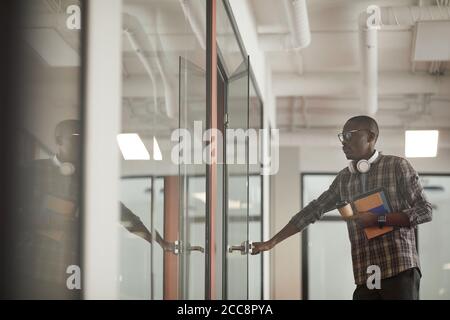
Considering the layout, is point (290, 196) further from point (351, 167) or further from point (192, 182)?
point (192, 182)

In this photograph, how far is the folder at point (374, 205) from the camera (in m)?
3.65

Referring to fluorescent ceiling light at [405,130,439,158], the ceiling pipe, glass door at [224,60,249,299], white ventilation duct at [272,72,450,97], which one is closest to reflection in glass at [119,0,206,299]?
glass door at [224,60,249,299]

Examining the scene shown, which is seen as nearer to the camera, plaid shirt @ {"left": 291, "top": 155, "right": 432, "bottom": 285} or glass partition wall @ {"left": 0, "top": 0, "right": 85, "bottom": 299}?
glass partition wall @ {"left": 0, "top": 0, "right": 85, "bottom": 299}

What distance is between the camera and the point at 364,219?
3.74 m

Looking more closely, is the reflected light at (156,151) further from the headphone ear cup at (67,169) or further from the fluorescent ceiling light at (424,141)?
the fluorescent ceiling light at (424,141)

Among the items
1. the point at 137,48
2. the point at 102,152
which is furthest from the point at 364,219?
the point at 102,152

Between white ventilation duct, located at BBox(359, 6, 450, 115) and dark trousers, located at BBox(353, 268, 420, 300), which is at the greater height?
white ventilation duct, located at BBox(359, 6, 450, 115)

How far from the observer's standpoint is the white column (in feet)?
5.56

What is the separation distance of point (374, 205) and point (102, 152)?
7.40ft

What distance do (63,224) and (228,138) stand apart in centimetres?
207

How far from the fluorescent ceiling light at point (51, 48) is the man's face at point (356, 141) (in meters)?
2.37

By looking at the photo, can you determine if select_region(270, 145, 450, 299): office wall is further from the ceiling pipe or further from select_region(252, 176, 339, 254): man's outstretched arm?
select_region(252, 176, 339, 254): man's outstretched arm
